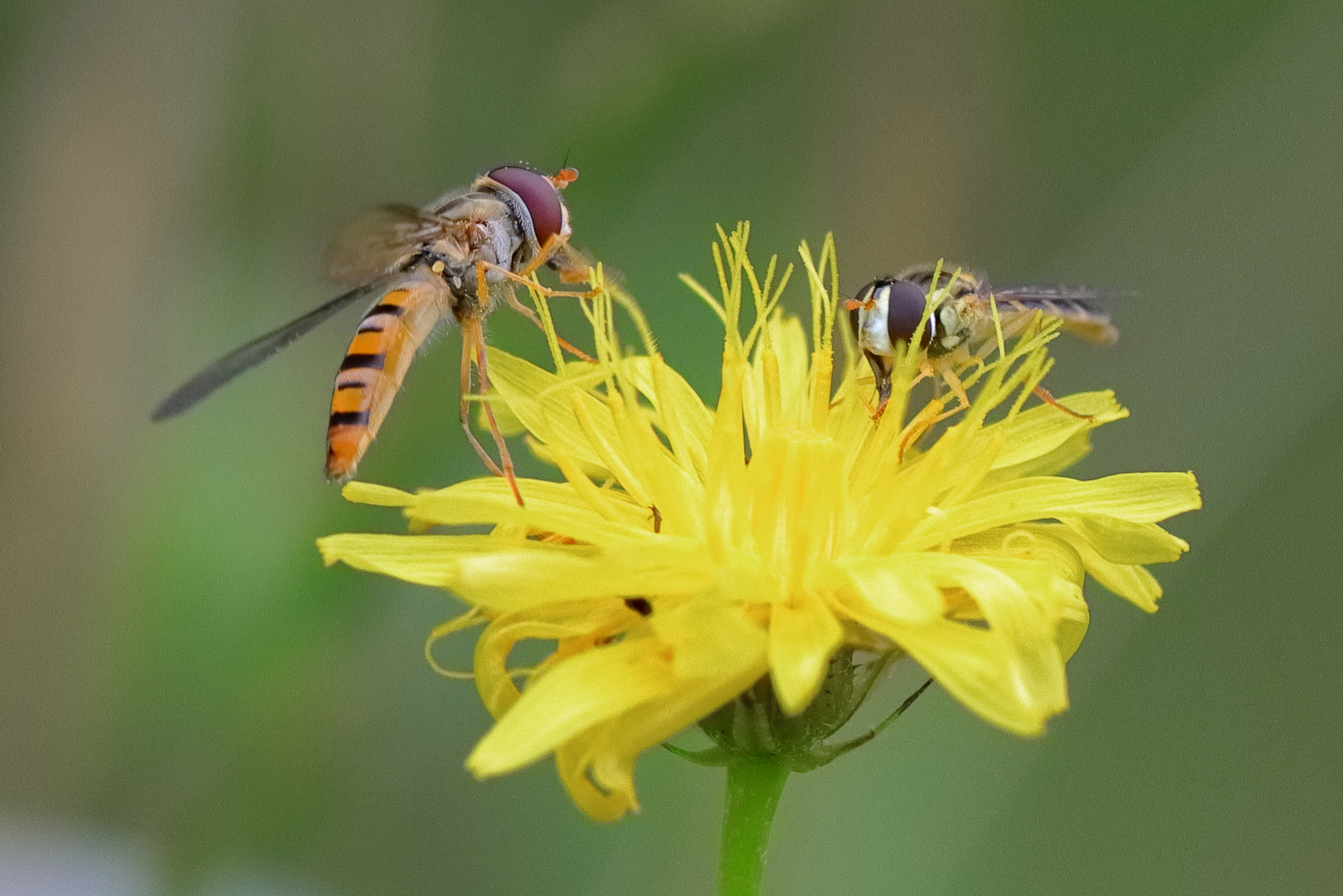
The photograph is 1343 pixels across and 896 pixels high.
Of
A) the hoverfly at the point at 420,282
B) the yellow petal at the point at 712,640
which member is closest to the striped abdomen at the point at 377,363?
the hoverfly at the point at 420,282

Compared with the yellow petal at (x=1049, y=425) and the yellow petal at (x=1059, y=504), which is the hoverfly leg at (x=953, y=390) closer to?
the yellow petal at (x=1049, y=425)

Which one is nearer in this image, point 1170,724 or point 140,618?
point 140,618

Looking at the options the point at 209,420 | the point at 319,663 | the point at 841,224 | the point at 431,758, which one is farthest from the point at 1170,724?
the point at 209,420

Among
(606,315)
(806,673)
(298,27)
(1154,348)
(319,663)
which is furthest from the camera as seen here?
(1154,348)

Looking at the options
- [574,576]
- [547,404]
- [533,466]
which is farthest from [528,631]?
[533,466]

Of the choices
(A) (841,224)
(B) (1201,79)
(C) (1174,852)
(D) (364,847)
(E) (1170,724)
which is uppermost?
(B) (1201,79)

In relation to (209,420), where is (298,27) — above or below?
above

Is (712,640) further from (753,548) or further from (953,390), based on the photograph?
(953,390)

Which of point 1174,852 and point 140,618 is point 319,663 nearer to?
point 140,618
